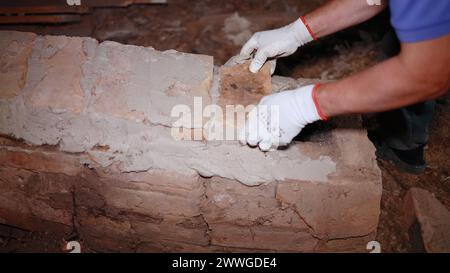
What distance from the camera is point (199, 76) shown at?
1.78 metres

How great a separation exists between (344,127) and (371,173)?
0.30 metres

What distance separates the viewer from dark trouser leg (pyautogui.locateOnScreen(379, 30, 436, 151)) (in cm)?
229

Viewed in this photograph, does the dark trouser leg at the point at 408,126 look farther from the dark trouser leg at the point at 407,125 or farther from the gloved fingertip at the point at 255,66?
the gloved fingertip at the point at 255,66

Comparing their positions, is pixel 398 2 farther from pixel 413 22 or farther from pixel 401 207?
pixel 401 207

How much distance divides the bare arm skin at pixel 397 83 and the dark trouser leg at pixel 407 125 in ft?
3.46

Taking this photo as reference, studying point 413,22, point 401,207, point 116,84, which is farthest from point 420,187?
point 116,84

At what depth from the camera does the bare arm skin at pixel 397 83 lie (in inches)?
46.9

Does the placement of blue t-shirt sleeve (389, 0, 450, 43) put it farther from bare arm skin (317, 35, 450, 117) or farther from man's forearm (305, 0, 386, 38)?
man's forearm (305, 0, 386, 38)

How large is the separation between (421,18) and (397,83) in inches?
10.0

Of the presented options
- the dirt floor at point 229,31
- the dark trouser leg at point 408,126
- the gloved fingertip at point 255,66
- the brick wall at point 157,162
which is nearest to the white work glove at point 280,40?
the gloved fingertip at point 255,66

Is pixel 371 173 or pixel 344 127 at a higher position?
pixel 344 127

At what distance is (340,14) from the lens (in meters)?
1.85

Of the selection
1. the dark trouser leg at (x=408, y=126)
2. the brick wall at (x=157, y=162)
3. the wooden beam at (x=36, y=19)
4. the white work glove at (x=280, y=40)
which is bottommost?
the brick wall at (x=157, y=162)
